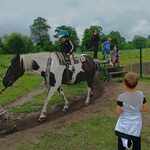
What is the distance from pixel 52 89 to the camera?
13.4 metres

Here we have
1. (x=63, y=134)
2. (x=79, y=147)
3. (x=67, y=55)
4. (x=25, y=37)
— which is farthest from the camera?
(x=25, y=37)

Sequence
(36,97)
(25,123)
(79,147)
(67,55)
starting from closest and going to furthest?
(79,147)
(25,123)
(67,55)
(36,97)

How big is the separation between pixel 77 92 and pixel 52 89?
3407mm

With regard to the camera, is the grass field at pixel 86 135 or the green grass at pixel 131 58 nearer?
the grass field at pixel 86 135

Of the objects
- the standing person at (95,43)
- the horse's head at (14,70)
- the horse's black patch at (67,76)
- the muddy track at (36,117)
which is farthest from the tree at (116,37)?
the horse's head at (14,70)

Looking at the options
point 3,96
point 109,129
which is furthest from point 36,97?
point 109,129

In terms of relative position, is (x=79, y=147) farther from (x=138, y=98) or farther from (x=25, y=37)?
(x=25, y=37)

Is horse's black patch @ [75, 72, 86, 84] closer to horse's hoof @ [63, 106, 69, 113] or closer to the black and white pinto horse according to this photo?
the black and white pinto horse

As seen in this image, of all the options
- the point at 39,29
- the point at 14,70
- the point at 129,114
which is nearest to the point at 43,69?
the point at 14,70

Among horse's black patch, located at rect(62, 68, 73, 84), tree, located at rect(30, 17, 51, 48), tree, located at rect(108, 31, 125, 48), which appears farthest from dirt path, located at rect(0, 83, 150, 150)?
tree, located at rect(30, 17, 51, 48)

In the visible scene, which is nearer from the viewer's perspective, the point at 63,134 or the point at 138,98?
the point at 138,98

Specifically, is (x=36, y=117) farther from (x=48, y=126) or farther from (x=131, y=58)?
(x=131, y=58)

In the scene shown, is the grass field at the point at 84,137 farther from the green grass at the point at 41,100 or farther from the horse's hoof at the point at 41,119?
the green grass at the point at 41,100

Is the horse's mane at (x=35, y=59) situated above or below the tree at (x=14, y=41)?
above
